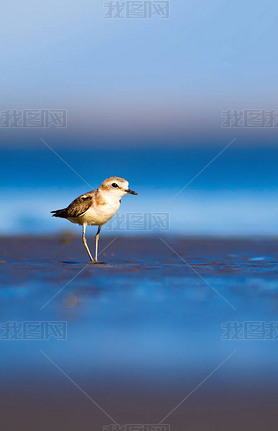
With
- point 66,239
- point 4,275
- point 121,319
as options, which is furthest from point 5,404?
point 66,239

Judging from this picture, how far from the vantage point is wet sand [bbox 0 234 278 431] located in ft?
13.1

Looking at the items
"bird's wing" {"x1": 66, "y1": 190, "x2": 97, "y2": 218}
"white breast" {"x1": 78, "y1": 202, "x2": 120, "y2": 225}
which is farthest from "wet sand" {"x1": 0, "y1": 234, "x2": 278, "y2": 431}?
"bird's wing" {"x1": 66, "y1": 190, "x2": 97, "y2": 218}

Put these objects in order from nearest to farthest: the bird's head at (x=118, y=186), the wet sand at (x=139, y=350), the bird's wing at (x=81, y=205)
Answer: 1. the wet sand at (x=139, y=350)
2. the bird's head at (x=118, y=186)
3. the bird's wing at (x=81, y=205)

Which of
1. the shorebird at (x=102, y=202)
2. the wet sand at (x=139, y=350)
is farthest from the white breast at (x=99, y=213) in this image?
the wet sand at (x=139, y=350)

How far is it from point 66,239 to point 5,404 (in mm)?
9326

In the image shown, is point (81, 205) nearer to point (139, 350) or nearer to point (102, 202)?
point (102, 202)

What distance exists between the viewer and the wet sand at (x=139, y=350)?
157 inches

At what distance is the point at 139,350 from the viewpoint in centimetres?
524

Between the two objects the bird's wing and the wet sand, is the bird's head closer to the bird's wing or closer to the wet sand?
the bird's wing

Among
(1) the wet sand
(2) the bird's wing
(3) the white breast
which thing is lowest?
(1) the wet sand

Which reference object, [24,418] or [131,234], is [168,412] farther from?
[131,234]

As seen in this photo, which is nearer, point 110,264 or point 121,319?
point 121,319

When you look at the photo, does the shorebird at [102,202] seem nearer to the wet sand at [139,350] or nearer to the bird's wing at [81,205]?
the bird's wing at [81,205]

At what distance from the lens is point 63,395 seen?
4.27 m
